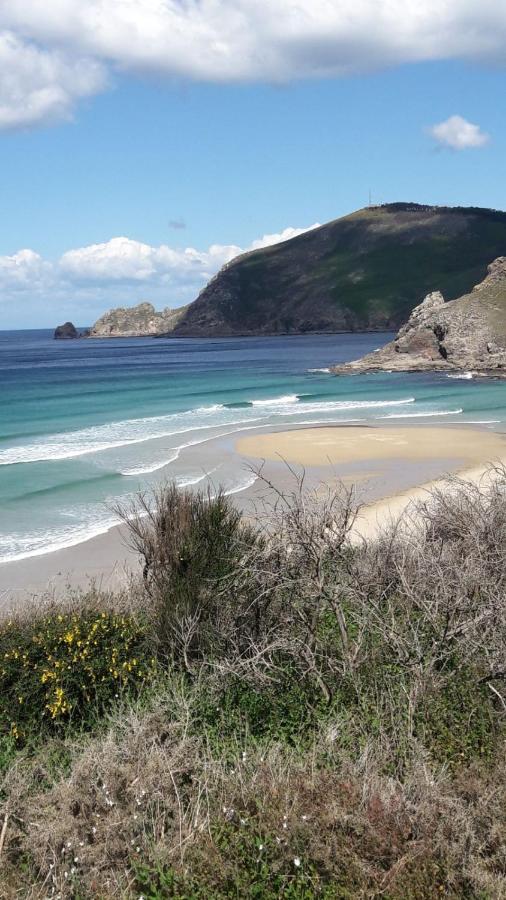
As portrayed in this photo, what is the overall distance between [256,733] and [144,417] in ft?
114

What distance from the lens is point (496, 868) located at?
620 centimetres

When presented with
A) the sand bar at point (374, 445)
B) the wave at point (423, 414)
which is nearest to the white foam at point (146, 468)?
the sand bar at point (374, 445)

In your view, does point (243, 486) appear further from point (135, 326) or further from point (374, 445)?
point (135, 326)

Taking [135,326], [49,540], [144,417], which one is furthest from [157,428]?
[135,326]

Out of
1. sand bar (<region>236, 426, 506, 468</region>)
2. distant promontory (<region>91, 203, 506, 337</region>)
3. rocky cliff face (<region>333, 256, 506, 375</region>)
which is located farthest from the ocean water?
distant promontory (<region>91, 203, 506, 337</region>)

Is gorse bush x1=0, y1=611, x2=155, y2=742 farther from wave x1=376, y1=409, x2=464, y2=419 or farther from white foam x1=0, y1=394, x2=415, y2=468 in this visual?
wave x1=376, y1=409, x2=464, y2=419

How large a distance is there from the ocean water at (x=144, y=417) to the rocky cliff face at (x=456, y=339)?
4247 mm

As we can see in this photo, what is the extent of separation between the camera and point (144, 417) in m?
42.1

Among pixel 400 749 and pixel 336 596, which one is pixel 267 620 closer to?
pixel 336 596

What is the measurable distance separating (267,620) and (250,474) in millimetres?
16610

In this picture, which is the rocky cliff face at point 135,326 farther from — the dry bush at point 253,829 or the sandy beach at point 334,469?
the dry bush at point 253,829

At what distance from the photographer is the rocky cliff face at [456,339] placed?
6638cm

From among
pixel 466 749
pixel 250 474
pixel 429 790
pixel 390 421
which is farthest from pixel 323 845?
pixel 390 421

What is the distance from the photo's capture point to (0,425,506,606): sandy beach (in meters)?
15.8
